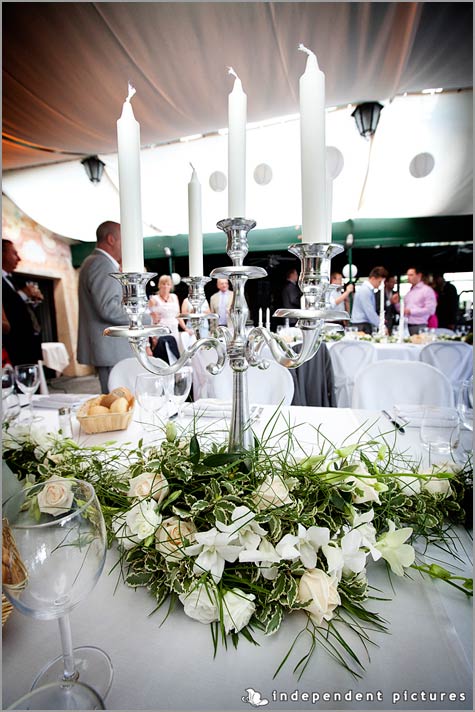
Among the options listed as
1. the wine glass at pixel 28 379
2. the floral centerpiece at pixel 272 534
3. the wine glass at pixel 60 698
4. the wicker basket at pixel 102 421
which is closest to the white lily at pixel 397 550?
the floral centerpiece at pixel 272 534

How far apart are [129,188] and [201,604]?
0.50m

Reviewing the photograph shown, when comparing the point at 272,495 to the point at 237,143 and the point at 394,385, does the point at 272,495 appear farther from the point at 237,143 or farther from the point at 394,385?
the point at 394,385

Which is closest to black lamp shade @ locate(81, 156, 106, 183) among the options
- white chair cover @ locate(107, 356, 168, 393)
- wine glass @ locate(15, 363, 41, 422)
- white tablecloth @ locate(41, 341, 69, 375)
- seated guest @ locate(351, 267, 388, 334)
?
white tablecloth @ locate(41, 341, 69, 375)

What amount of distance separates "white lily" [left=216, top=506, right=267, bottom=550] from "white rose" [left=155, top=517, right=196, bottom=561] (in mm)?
55

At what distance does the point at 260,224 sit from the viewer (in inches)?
271

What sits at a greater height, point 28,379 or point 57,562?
point 28,379

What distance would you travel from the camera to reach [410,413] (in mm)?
1130

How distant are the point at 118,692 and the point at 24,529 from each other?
190 mm

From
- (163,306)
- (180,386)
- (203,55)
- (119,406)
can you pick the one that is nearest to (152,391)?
(180,386)

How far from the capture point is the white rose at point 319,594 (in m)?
0.40

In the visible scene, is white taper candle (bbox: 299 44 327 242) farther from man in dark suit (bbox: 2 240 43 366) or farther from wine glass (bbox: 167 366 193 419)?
man in dark suit (bbox: 2 240 43 366)

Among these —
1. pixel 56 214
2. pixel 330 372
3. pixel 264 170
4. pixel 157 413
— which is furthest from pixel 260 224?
pixel 157 413

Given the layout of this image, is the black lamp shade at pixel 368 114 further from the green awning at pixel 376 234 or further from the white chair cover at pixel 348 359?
the green awning at pixel 376 234

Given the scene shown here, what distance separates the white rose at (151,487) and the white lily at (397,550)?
0.28 metres
